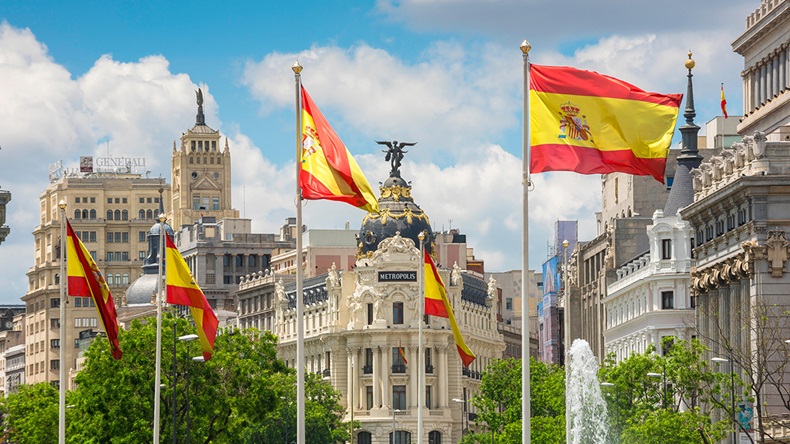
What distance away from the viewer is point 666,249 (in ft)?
517

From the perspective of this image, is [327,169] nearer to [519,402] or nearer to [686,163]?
[686,163]

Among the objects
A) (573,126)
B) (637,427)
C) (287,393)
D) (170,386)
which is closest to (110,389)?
(170,386)

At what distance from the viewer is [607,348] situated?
176m

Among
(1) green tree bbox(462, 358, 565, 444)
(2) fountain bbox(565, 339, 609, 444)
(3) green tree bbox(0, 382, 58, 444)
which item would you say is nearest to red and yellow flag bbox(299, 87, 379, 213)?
(2) fountain bbox(565, 339, 609, 444)

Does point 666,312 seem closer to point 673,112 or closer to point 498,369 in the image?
point 498,369

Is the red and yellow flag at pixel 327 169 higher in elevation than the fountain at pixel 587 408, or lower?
higher

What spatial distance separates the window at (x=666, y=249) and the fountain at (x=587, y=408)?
10701 millimetres

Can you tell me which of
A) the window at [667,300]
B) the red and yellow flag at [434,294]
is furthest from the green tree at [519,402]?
the red and yellow flag at [434,294]

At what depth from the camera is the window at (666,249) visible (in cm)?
15700

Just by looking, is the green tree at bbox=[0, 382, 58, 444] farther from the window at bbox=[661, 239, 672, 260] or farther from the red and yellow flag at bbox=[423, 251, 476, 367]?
the red and yellow flag at bbox=[423, 251, 476, 367]

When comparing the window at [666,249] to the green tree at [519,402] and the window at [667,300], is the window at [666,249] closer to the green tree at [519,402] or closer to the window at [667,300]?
the window at [667,300]

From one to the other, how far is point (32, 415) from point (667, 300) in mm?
42851

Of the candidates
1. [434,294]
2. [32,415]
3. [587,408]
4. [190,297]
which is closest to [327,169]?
[190,297]

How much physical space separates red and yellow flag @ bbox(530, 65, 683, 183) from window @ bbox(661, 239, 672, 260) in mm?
86964
